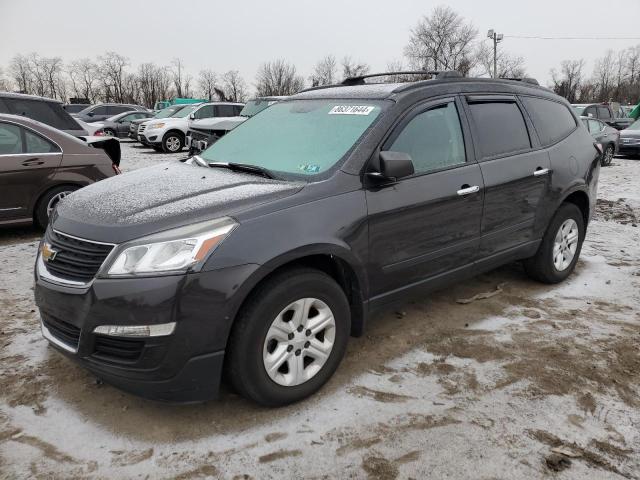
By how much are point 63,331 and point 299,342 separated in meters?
1.22

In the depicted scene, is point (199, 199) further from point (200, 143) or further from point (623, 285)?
point (623, 285)

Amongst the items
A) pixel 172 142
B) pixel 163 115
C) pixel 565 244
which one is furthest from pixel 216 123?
pixel 565 244

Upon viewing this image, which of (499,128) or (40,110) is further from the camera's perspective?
(40,110)

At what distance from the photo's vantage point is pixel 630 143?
16047 millimetres

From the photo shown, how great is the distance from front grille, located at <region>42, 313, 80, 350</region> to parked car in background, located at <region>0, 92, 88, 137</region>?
21.4 feet

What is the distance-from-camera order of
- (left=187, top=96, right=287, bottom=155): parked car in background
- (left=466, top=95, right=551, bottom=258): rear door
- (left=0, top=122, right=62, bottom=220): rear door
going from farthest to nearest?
(left=187, top=96, right=287, bottom=155): parked car in background, (left=0, top=122, right=62, bottom=220): rear door, (left=466, top=95, right=551, bottom=258): rear door

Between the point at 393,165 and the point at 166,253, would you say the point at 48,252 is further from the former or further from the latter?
the point at 393,165

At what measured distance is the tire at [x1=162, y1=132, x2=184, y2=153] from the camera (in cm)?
1769

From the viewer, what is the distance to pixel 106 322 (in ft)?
7.89

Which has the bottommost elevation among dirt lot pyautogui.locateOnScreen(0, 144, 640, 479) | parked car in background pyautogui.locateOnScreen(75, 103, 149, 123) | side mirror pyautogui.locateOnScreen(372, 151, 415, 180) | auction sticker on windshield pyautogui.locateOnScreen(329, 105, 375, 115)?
dirt lot pyautogui.locateOnScreen(0, 144, 640, 479)

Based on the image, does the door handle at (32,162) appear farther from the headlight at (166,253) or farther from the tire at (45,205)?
the headlight at (166,253)

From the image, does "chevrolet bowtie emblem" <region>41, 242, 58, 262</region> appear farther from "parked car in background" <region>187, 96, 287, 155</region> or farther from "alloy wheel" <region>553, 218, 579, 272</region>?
"parked car in background" <region>187, 96, 287, 155</region>

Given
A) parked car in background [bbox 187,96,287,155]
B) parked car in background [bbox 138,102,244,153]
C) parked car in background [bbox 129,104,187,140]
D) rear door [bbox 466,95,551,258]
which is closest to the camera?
rear door [bbox 466,95,551,258]

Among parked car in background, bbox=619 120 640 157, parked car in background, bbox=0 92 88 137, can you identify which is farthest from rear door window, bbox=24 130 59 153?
parked car in background, bbox=619 120 640 157
